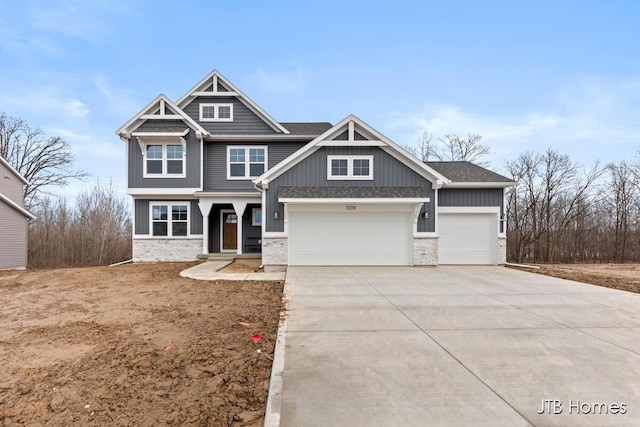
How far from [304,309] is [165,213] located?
11771 mm

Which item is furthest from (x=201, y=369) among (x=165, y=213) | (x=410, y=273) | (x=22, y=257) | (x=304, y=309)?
(x=22, y=257)

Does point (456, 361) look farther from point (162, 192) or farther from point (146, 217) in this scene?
point (146, 217)

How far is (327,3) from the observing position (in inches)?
463

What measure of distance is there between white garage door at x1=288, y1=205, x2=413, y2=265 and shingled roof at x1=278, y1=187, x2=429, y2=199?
685 millimetres

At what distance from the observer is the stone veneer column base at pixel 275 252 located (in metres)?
12.1

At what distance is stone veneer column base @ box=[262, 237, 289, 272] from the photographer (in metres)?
12.1

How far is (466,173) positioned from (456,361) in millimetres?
12083

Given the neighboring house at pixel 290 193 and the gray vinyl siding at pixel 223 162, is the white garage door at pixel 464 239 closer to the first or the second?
the neighboring house at pixel 290 193

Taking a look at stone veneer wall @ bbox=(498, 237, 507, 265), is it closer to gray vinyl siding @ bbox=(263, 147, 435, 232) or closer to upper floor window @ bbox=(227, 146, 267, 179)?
gray vinyl siding @ bbox=(263, 147, 435, 232)

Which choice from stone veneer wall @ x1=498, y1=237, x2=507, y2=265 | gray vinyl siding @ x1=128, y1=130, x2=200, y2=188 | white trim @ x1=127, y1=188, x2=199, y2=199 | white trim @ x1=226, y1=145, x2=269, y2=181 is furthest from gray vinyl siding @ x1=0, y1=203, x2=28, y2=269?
stone veneer wall @ x1=498, y1=237, x2=507, y2=265

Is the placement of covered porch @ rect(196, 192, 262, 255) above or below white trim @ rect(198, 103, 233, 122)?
below

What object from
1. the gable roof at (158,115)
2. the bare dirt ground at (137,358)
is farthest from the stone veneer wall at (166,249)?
the bare dirt ground at (137,358)

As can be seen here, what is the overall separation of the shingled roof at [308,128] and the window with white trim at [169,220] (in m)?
7.06

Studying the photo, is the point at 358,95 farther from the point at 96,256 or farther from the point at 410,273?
the point at 96,256
